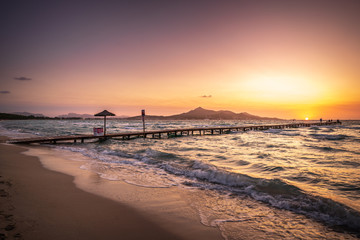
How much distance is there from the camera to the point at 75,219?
12.1ft

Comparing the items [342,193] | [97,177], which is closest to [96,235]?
[97,177]

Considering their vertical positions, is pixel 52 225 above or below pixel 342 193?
above

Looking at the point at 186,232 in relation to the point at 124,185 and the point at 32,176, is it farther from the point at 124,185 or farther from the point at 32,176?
the point at 32,176

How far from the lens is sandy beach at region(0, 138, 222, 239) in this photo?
3172 mm

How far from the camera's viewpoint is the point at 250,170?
8.96m

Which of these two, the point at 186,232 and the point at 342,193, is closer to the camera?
the point at 186,232

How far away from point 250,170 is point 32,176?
8.57m

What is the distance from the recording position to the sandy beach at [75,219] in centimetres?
317

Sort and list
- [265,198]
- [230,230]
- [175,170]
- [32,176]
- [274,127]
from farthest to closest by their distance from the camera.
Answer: [274,127] → [175,170] → [32,176] → [265,198] → [230,230]

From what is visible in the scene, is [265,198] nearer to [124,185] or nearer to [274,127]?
[124,185]

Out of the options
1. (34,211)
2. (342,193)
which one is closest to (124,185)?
(34,211)

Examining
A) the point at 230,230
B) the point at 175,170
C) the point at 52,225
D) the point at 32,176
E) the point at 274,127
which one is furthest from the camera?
the point at 274,127

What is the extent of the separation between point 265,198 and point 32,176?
24.7 ft

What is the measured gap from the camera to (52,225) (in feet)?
11.1
